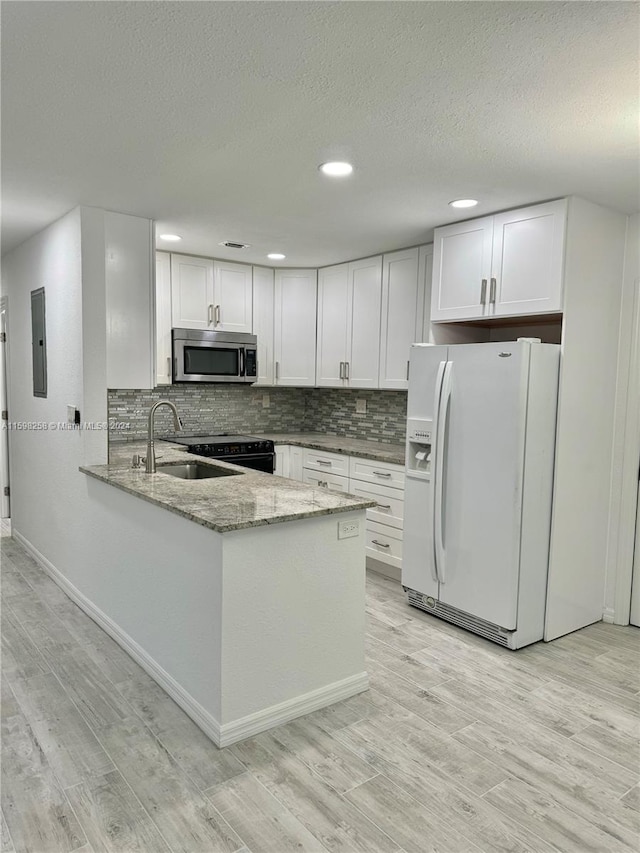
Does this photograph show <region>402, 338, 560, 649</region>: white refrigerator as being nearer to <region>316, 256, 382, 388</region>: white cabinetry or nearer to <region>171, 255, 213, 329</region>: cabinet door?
<region>316, 256, 382, 388</region>: white cabinetry

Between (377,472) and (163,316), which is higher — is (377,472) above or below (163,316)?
below

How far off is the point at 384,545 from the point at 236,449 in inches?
53.4

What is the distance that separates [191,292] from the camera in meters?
4.65

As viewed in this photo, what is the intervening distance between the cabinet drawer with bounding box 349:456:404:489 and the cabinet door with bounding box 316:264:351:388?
2.74 ft

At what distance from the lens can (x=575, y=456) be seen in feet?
10.7

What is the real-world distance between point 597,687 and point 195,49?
3069 millimetres

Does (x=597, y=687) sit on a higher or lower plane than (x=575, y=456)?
lower

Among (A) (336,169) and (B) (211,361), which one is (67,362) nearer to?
(B) (211,361)

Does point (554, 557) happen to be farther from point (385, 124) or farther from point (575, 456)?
point (385, 124)

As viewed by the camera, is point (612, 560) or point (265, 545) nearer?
point (265, 545)

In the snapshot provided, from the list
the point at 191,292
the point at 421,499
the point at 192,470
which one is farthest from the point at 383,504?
the point at 191,292

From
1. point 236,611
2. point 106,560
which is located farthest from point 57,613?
point 236,611

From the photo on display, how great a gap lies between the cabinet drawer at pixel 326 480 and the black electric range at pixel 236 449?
318 millimetres

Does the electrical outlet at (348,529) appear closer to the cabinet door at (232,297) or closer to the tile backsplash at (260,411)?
the tile backsplash at (260,411)
